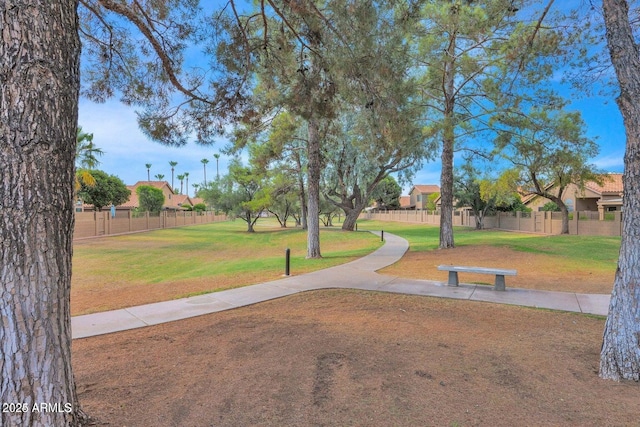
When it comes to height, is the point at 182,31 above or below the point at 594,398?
above

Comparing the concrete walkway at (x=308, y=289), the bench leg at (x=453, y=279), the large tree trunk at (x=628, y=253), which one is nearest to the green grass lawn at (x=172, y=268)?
the concrete walkway at (x=308, y=289)

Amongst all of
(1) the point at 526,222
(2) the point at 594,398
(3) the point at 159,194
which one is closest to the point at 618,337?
(2) the point at 594,398

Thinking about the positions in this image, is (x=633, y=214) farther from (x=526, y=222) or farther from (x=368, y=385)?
(x=526, y=222)

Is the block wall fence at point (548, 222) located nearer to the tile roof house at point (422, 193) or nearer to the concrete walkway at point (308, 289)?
the concrete walkway at point (308, 289)

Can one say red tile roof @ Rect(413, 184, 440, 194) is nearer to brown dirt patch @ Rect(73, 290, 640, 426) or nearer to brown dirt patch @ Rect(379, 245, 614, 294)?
brown dirt patch @ Rect(379, 245, 614, 294)

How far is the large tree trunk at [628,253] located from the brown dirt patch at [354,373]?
27 centimetres

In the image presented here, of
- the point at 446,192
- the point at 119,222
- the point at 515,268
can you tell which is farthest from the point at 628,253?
the point at 119,222

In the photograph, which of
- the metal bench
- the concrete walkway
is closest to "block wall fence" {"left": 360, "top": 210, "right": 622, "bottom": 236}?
the concrete walkway

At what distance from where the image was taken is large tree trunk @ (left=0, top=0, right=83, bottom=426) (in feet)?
7.13

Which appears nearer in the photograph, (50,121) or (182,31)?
(50,121)

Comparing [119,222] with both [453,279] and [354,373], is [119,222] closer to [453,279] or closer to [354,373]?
[453,279]

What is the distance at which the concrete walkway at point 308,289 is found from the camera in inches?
A: 224

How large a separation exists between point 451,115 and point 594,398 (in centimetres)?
1285

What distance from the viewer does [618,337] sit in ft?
11.8
